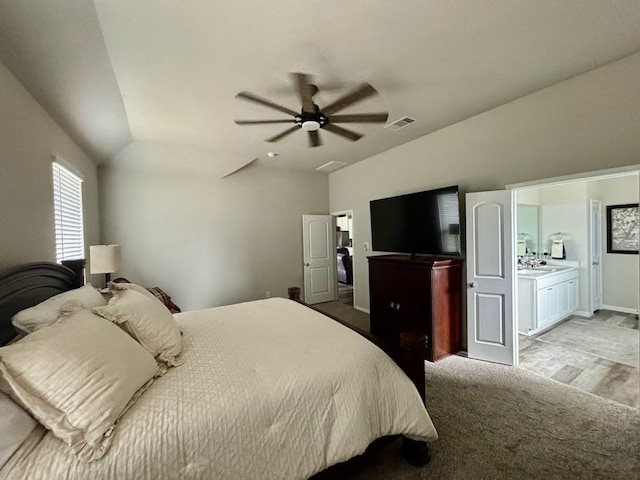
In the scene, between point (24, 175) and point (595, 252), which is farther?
point (595, 252)

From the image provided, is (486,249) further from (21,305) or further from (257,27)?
(21,305)

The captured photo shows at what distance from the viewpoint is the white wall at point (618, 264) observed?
4293 mm

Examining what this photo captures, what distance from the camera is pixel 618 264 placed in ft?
14.7

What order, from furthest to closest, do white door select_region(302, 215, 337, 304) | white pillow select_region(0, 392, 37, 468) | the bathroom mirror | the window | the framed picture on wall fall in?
white door select_region(302, 215, 337, 304)
the bathroom mirror
the framed picture on wall
the window
white pillow select_region(0, 392, 37, 468)

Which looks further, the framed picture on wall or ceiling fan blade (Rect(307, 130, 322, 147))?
the framed picture on wall

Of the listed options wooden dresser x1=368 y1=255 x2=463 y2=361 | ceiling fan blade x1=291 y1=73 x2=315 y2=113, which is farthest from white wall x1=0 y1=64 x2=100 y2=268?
wooden dresser x1=368 y1=255 x2=463 y2=361

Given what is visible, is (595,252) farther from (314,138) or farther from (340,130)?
(314,138)

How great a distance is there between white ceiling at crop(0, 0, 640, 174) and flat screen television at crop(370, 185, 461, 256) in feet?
3.37

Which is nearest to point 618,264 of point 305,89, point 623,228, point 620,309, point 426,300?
point 623,228

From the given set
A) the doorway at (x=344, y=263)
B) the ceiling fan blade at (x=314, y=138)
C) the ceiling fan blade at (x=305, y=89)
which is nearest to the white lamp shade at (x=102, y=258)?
the ceiling fan blade at (x=314, y=138)

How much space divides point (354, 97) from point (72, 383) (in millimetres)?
2223

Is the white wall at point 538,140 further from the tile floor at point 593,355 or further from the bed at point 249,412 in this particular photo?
the bed at point 249,412

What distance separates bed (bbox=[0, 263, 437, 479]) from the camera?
100cm

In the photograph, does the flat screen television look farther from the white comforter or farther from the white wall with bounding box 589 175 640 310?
the white wall with bounding box 589 175 640 310
